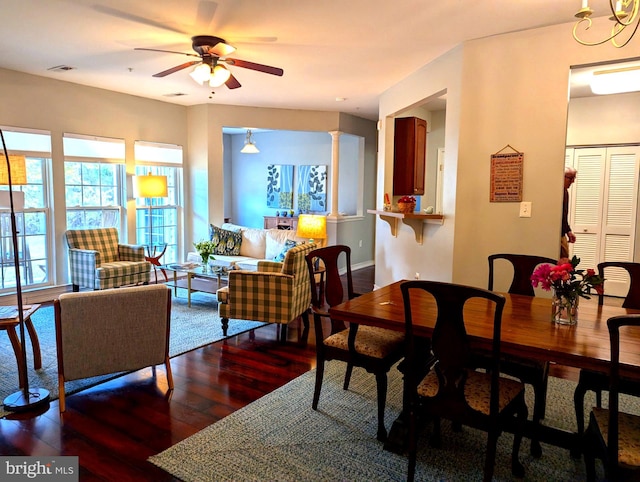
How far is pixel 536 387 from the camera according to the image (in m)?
2.47

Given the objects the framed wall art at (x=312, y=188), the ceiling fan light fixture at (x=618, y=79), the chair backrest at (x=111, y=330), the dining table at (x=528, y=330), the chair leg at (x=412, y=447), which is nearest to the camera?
the dining table at (x=528, y=330)

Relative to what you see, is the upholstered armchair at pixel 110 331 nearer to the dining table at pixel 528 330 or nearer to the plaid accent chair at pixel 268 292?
the plaid accent chair at pixel 268 292

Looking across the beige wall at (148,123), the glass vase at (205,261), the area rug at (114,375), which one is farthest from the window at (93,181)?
the glass vase at (205,261)

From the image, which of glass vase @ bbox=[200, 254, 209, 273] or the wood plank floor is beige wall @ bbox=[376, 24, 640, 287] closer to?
the wood plank floor

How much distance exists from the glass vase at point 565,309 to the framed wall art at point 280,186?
7.41 m

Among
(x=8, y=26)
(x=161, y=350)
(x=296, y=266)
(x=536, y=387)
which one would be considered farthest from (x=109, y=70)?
(x=536, y=387)

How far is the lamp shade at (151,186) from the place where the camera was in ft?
20.3

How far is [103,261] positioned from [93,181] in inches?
44.2

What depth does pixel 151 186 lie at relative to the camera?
245 inches

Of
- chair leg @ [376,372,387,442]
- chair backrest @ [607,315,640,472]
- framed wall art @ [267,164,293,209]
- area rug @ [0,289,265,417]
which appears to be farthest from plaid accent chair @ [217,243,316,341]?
framed wall art @ [267,164,293,209]

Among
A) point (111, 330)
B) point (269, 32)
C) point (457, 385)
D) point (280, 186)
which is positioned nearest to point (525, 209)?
point (457, 385)

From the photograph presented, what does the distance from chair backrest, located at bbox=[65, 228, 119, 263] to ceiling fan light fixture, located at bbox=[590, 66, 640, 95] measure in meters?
5.70

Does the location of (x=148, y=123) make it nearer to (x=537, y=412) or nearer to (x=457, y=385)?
(x=457, y=385)

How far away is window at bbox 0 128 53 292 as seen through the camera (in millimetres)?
5180
